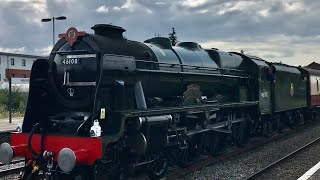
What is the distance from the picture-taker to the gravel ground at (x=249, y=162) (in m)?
10.00

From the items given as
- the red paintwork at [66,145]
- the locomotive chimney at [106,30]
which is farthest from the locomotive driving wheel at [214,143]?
the red paintwork at [66,145]

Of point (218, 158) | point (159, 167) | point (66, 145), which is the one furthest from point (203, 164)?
point (66, 145)

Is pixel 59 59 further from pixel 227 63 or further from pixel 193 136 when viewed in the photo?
pixel 227 63

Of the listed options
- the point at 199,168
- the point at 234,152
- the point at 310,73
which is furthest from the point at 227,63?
the point at 310,73

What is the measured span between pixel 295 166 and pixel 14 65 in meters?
64.9

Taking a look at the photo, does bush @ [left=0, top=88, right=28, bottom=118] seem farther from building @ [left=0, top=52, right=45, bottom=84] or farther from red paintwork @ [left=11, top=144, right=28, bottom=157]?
building @ [left=0, top=52, right=45, bottom=84]

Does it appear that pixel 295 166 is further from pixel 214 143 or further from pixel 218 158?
pixel 214 143

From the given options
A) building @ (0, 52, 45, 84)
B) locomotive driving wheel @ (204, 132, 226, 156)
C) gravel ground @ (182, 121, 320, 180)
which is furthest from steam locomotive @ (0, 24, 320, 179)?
building @ (0, 52, 45, 84)

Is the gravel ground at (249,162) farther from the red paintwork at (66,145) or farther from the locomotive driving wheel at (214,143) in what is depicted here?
the red paintwork at (66,145)

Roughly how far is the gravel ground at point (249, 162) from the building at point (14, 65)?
55.4m

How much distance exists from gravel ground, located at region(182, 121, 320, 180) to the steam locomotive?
806 mm

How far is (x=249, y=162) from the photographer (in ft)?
38.7

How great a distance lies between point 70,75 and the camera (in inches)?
325

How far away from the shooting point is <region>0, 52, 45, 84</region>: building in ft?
215
